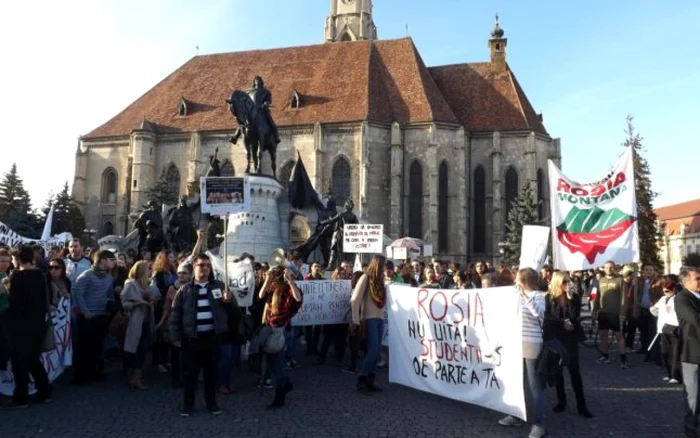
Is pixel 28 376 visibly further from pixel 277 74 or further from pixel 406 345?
pixel 277 74

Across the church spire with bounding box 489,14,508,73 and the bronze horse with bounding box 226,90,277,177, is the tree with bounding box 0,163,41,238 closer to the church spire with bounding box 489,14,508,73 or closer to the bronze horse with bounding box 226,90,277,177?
the bronze horse with bounding box 226,90,277,177

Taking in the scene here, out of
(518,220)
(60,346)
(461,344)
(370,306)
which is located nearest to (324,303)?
(370,306)

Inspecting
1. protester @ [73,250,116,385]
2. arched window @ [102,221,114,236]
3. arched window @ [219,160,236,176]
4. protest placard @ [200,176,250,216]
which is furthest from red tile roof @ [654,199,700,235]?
protester @ [73,250,116,385]

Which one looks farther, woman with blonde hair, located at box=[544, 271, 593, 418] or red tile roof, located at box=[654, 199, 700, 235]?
red tile roof, located at box=[654, 199, 700, 235]

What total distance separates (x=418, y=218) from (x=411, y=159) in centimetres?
429

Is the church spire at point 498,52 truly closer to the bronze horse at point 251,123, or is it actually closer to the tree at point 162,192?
the tree at point 162,192

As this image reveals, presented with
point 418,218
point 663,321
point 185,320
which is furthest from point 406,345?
point 418,218

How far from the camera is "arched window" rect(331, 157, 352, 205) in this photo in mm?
41141

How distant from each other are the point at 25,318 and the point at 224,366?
2.39 metres

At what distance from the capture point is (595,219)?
8.83 m

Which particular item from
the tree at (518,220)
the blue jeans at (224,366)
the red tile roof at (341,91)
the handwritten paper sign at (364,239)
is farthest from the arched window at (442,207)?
the blue jeans at (224,366)

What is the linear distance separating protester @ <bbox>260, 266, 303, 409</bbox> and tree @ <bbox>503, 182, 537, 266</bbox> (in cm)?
2955

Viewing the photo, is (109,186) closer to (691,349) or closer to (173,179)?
(173,179)

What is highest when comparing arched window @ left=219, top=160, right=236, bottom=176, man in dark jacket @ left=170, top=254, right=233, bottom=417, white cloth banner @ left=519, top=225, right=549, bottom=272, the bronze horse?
arched window @ left=219, top=160, right=236, bottom=176
